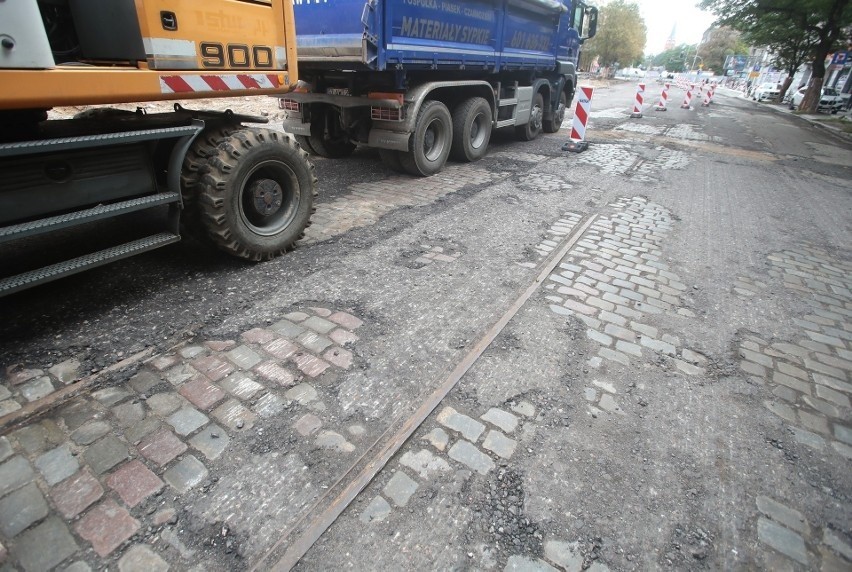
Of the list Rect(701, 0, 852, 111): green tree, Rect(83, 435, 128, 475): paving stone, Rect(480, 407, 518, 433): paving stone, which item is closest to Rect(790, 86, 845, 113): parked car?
Rect(701, 0, 852, 111): green tree

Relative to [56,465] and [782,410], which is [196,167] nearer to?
[56,465]

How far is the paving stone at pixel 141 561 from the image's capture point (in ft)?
5.72

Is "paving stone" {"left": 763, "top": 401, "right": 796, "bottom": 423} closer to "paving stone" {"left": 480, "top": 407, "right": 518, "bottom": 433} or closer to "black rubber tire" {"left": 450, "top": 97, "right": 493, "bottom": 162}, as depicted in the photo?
"paving stone" {"left": 480, "top": 407, "right": 518, "bottom": 433}

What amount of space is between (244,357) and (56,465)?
3.53 feet

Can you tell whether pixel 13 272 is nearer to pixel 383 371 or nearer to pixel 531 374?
pixel 383 371

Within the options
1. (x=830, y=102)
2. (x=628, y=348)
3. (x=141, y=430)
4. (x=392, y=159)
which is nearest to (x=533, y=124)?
(x=392, y=159)

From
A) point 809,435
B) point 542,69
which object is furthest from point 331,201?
point 542,69

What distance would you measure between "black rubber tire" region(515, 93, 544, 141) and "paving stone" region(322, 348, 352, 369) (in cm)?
936

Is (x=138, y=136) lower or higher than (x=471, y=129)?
higher

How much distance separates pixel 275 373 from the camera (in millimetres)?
2809

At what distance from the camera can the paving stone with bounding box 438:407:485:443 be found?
8.09 feet

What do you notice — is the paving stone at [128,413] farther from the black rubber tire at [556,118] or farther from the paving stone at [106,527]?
the black rubber tire at [556,118]

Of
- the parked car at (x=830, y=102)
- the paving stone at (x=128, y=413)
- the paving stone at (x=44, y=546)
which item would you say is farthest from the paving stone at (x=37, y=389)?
the parked car at (x=830, y=102)

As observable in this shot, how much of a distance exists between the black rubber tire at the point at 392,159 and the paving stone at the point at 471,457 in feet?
18.8
